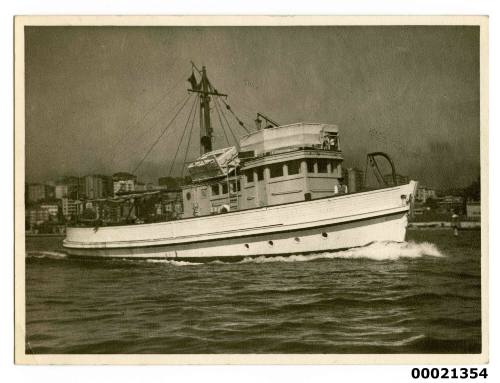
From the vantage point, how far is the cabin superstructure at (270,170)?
6.27 m

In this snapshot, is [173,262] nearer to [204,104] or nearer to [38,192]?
[38,192]

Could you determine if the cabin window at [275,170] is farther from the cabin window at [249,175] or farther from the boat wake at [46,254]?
the boat wake at [46,254]

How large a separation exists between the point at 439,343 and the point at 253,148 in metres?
3.01

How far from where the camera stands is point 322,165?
6555 mm

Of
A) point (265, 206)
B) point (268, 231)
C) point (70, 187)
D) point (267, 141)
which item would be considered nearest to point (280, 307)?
point (268, 231)

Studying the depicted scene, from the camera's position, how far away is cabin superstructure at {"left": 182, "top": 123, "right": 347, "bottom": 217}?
627 centimetres

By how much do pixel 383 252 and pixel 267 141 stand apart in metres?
1.85

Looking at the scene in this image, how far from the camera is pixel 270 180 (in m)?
6.72

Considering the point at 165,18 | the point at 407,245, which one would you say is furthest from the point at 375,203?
the point at 165,18

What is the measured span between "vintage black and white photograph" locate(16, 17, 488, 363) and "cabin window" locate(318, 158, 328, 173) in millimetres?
254

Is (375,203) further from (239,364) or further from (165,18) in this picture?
(165,18)

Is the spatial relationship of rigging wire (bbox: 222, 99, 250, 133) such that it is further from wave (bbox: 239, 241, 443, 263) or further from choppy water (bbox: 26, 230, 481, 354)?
choppy water (bbox: 26, 230, 481, 354)

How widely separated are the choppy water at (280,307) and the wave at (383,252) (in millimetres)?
13
